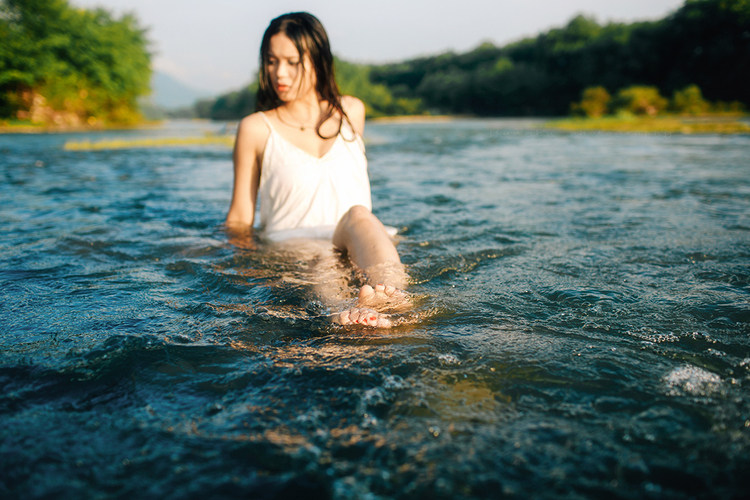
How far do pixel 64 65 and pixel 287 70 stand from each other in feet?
137

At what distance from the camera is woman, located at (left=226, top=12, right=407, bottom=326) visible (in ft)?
9.12

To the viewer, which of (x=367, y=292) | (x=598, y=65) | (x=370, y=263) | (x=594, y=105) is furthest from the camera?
(x=598, y=65)

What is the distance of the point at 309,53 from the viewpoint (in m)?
2.79

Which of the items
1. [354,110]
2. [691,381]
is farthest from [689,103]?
[691,381]

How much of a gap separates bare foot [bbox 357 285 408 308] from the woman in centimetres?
73

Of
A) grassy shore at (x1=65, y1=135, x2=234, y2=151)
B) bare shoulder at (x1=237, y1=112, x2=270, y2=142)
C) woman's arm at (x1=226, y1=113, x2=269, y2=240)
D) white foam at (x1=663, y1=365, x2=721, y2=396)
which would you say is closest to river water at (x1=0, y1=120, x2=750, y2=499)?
white foam at (x1=663, y1=365, x2=721, y2=396)

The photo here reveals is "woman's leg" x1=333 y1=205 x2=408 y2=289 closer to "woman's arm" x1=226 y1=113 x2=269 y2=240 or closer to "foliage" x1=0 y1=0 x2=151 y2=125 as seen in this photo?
"woman's arm" x1=226 y1=113 x2=269 y2=240

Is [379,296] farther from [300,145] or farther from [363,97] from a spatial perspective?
[363,97]

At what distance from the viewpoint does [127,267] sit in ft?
9.85

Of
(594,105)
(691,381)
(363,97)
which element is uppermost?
(363,97)

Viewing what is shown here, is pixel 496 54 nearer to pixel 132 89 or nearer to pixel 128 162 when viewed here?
pixel 132 89

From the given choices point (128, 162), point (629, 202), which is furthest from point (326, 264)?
point (128, 162)

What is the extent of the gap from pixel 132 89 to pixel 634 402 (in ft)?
165

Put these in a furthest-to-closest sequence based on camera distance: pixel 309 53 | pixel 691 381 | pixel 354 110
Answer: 1. pixel 354 110
2. pixel 309 53
3. pixel 691 381
